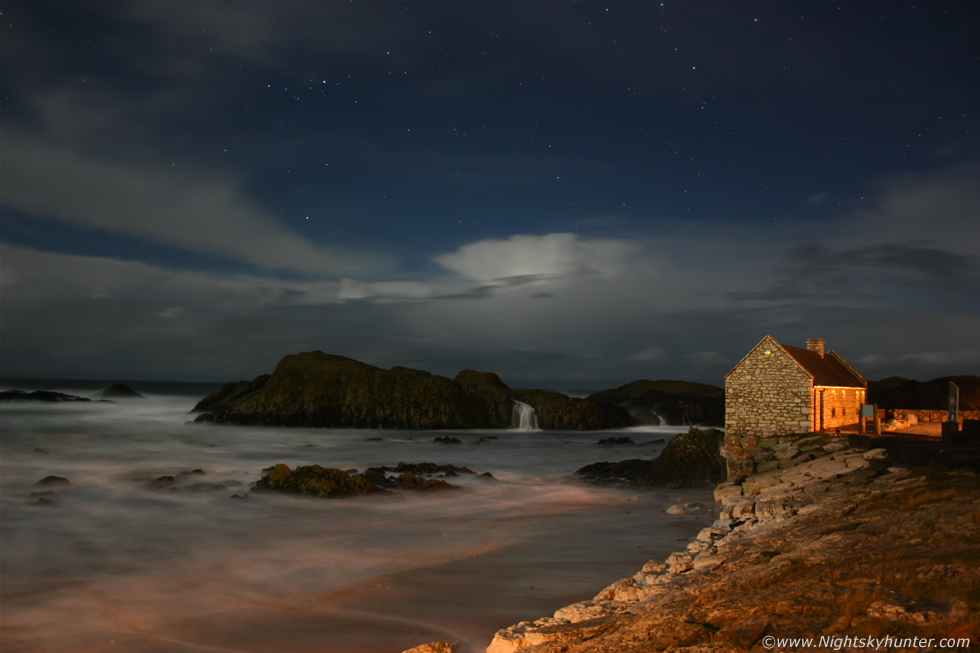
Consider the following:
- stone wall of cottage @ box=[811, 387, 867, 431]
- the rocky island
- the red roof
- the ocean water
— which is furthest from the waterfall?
stone wall of cottage @ box=[811, 387, 867, 431]

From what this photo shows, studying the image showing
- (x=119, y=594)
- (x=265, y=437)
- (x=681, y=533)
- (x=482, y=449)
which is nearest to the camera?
(x=119, y=594)

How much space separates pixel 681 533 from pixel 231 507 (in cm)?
1566

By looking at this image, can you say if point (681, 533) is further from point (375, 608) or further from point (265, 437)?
point (265, 437)

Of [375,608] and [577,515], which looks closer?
[375,608]

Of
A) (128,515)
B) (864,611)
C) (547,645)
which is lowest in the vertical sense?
(128,515)

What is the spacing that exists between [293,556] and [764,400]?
56.9 ft

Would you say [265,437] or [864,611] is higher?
[864,611]

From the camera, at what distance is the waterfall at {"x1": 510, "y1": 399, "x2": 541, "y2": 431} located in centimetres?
5920

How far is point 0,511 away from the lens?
2227cm

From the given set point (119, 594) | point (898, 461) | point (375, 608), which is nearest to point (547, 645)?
point (375, 608)

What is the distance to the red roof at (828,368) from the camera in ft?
80.0

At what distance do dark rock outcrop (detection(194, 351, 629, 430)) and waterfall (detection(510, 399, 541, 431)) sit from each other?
0.46m

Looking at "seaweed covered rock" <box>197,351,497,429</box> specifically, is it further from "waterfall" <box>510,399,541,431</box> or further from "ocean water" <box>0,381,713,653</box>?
"ocean water" <box>0,381,713,653</box>

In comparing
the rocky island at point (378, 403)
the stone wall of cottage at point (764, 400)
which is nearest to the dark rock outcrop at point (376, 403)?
the rocky island at point (378, 403)
